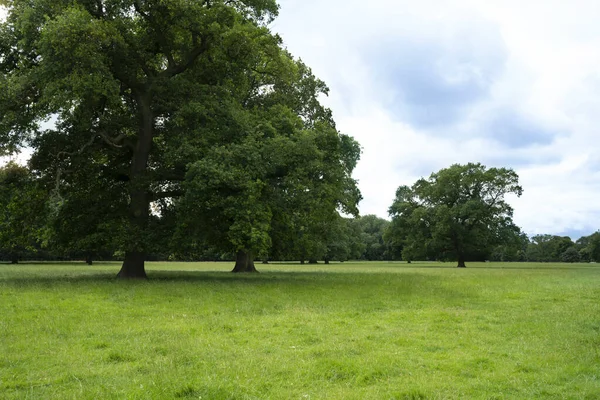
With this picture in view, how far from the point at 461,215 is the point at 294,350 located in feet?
199

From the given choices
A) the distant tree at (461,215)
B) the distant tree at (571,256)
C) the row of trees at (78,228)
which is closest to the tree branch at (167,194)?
the row of trees at (78,228)

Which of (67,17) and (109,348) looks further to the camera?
(67,17)

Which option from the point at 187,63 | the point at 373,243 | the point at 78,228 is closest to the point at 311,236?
the point at 187,63

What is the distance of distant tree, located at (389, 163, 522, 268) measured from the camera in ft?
210

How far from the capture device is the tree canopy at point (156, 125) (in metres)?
20.9

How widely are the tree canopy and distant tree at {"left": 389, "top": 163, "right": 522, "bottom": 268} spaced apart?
4239cm

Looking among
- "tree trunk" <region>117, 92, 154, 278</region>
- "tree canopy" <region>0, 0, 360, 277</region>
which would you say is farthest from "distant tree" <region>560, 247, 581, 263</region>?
"tree trunk" <region>117, 92, 154, 278</region>

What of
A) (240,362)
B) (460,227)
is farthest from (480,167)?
(240,362)

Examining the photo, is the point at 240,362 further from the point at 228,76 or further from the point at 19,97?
the point at 228,76

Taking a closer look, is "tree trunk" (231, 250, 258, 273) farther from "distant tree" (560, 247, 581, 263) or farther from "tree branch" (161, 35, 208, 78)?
"distant tree" (560, 247, 581, 263)

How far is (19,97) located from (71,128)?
14.0ft

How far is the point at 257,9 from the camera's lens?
27312 millimetres

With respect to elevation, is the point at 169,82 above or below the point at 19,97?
above

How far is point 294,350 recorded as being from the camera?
27.8 feet
